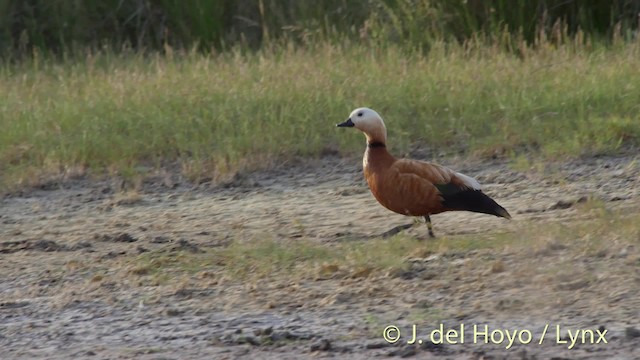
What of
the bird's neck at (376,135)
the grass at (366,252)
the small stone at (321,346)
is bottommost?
the grass at (366,252)

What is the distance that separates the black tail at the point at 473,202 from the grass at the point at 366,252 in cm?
14

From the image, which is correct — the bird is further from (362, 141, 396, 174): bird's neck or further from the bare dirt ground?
the bare dirt ground

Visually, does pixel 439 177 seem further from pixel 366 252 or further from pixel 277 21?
pixel 277 21

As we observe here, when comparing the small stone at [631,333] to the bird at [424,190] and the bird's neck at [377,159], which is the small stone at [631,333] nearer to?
the bird at [424,190]

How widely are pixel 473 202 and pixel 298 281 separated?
905mm

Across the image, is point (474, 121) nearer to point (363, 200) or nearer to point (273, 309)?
point (363, 200)

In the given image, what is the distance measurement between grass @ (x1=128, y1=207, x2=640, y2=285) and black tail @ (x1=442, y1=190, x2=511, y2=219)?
14 cm

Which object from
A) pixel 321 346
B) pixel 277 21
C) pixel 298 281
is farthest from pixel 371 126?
pixel 277 21

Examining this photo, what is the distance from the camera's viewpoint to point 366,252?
20.3 ft

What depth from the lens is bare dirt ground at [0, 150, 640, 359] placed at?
5035 mm

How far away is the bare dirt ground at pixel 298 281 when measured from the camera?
16.5 feet

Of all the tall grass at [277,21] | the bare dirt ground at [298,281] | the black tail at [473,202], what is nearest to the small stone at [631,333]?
the bare dirt ground at [298,281]

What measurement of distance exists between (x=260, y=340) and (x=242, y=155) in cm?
337

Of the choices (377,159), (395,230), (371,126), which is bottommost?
(395,230)
